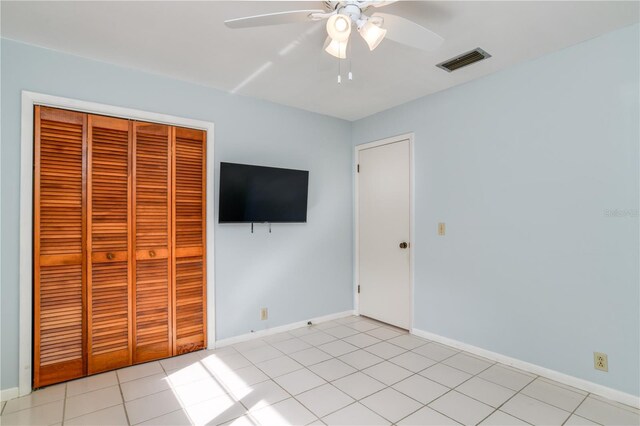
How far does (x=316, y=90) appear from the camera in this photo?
3.27 metres

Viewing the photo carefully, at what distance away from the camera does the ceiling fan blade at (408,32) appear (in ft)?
5.51

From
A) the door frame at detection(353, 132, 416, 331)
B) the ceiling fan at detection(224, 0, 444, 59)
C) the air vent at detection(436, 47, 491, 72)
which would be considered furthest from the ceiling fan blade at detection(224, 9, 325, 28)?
the door frame at detection(353, 132, 416, 331)

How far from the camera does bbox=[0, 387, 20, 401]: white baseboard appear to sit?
225 centimetres

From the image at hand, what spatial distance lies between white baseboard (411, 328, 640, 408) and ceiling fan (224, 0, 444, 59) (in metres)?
2.55

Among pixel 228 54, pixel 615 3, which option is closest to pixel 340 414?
pixel 228 54

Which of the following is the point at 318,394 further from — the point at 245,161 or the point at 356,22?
the point at 356,22

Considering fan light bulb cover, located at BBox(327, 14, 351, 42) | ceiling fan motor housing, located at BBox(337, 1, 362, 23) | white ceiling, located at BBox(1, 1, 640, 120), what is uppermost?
white ceiling, located at BBox(1, 1, 640, 120)

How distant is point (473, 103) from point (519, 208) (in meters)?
1.06

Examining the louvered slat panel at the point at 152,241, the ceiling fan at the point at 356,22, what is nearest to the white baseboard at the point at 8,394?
the louvered slat panel at the point at 152,241

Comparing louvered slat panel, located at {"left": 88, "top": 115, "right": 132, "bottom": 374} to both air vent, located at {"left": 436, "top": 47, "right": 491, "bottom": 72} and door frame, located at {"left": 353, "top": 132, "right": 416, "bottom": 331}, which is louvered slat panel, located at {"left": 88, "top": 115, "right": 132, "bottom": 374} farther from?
air vent, located at {"left": 436, "top": 47, "right": 491, "bottom": 72}

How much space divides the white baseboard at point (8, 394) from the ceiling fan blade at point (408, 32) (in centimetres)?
335

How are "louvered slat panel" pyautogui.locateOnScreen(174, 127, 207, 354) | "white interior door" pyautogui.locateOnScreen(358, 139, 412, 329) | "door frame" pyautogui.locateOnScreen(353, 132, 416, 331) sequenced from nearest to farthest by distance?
1. "louvered slat panel" pyautogui.locateOnScreen(174, 127, 207, 354)
2. "door frame" pyautogui.locateOnScreen(353, 132, 416, 331)
3. "white interior door" pyautogui.locateOnScreen(358, 139, 412, 329)

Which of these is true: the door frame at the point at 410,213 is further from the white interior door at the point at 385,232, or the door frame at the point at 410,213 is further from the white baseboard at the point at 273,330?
the white baseboard at the point at 273,330

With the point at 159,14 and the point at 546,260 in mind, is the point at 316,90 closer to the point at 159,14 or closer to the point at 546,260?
the point at 159,14
